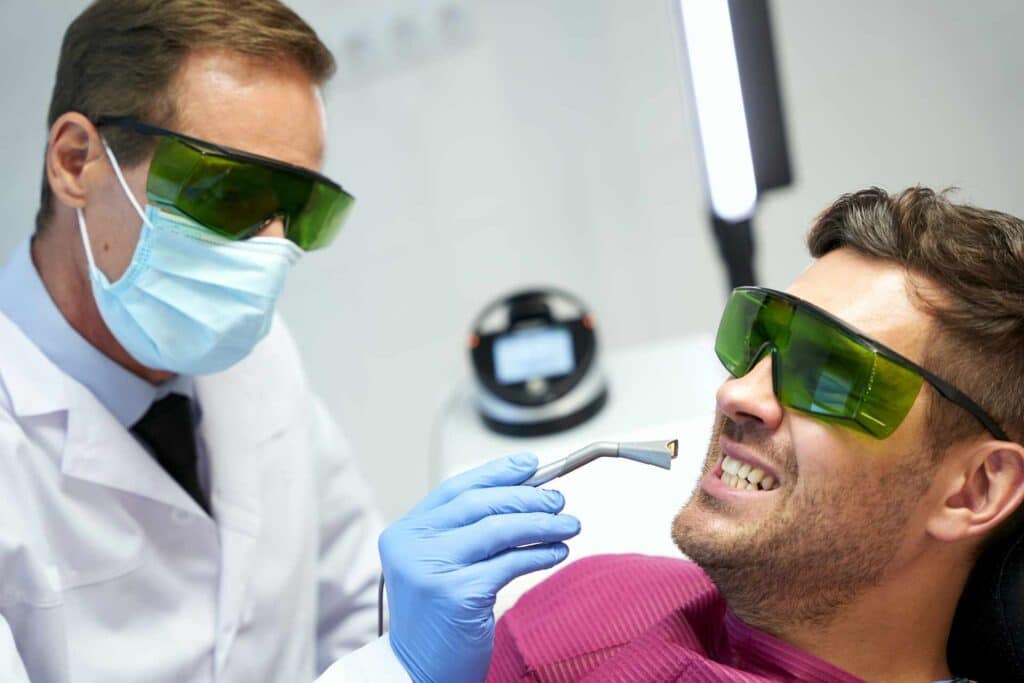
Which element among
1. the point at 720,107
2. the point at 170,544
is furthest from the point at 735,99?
the point at 170,544

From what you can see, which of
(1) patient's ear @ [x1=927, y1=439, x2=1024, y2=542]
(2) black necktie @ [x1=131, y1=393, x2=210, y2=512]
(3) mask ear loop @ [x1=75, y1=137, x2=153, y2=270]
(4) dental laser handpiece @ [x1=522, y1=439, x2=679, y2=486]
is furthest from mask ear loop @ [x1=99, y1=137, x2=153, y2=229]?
(1) patient's ear @ [x1=927, y1=439, x2=1024, y2=542]

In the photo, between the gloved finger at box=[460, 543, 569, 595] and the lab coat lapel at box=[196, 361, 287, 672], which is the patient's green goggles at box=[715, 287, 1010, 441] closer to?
the gloved finger at box=[460, 543, 569, 595]

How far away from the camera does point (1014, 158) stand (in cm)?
261

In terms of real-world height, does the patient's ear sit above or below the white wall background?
below

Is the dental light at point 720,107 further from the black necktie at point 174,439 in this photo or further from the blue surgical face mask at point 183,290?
the black necktie at point 174,439

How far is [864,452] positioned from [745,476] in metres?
0.15

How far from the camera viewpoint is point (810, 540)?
1196 mm

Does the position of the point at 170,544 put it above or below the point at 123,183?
below

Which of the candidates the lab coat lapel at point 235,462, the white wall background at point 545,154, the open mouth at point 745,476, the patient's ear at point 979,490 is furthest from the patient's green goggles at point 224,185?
the white wall background at point 545,154

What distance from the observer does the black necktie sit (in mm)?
1604

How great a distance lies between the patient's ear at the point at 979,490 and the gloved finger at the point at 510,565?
48 centimetres

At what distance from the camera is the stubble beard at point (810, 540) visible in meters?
1.19

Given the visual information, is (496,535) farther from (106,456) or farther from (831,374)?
(106,456)

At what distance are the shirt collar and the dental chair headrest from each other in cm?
127
